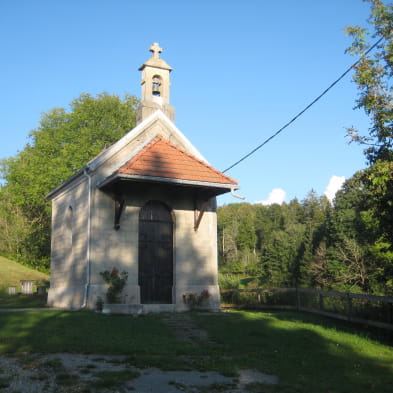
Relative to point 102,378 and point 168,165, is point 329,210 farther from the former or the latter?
point 102,378

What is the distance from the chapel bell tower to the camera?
20000mm

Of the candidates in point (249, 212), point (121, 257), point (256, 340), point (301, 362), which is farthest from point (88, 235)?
point (249, 212)

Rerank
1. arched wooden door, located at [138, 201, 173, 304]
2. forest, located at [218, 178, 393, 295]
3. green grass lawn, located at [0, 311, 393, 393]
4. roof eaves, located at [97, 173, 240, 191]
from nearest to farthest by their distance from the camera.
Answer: green grass lawn, located at [0, 311, 393, 393] → roof eaves, located at [97, 173, 240, 191] → arched wooden door, located at [138, 201, 173, 304] → forest, located at [218, 178, 393, 295]

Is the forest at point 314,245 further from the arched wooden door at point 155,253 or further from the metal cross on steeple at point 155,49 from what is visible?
the metal cross on steeple at point 155,49

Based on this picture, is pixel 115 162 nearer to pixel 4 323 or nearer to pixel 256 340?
pixel 4 323

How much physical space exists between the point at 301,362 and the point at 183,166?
9965mm

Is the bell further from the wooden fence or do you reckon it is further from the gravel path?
the gravel path

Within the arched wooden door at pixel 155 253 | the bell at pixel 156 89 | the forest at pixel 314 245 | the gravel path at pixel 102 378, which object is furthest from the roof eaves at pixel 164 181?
the gravel path at pixel 102 378

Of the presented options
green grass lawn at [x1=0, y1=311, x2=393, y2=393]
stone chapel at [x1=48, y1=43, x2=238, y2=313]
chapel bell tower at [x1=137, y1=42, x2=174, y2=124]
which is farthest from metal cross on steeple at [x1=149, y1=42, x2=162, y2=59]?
green grass lawn at [x1=0, y1=311, x2=393, y2=393]

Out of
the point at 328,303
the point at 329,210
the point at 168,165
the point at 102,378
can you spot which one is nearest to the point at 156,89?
the point at 168,165

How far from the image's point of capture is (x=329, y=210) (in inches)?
2366

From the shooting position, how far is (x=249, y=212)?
119m

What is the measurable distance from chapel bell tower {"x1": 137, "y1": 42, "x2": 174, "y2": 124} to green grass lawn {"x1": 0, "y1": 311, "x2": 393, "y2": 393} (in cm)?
959

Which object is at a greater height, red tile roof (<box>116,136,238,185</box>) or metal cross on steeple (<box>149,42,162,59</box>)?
metal cross on steeple (<box>149,42,162,59</box>)
